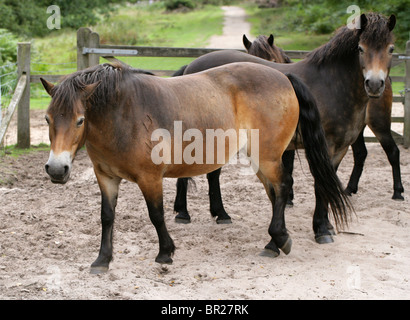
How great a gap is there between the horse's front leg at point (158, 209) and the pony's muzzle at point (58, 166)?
70cm

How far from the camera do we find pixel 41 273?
162 inches

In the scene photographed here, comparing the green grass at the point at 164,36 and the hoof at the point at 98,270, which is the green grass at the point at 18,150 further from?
the hoof at the point at 98,270

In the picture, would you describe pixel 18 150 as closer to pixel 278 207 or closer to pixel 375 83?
pixel 278 207

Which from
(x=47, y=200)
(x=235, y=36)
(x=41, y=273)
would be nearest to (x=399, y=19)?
(x=235, y=36)

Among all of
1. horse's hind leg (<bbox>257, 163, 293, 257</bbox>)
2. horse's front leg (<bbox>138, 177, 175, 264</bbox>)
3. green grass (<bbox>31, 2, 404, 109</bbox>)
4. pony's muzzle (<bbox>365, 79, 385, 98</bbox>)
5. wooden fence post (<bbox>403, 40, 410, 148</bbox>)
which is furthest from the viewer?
green grass (<bbox>31, 2, 404, 109</bbox>)

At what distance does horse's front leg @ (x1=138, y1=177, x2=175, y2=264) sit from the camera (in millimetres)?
4191

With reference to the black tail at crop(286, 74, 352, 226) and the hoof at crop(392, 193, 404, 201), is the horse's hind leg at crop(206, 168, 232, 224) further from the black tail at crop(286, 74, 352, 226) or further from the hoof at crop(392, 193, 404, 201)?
the hoof at crop(392, 193, 404, 201)

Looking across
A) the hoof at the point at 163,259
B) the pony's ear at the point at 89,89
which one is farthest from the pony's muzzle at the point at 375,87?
the pony's ear at the point at 89,89

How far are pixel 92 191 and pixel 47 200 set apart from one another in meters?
0.67

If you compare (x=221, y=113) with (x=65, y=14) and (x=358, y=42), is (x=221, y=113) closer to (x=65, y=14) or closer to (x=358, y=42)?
(x=358, y=42)

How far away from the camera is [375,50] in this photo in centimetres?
511

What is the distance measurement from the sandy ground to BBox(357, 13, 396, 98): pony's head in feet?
5.05

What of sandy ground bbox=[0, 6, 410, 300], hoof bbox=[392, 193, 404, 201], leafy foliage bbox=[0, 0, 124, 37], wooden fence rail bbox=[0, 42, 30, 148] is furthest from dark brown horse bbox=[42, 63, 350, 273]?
leafy foliage bbox=[0, 0, 124, 37]
